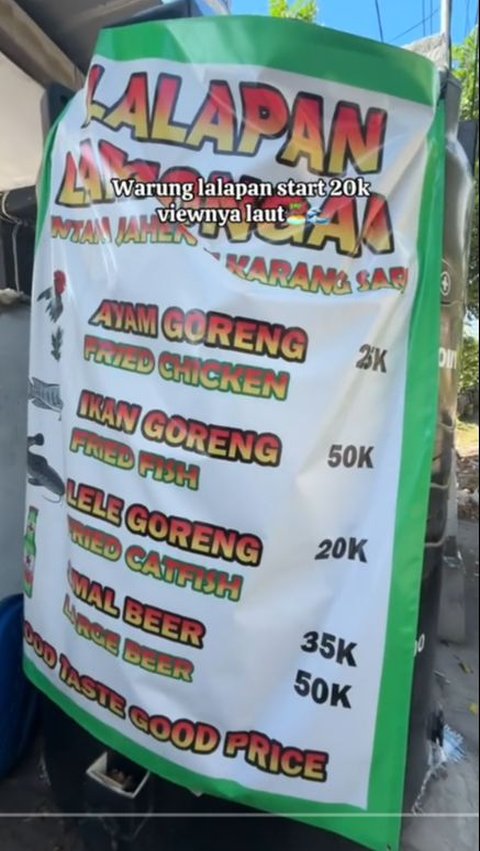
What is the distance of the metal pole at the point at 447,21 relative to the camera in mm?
1643

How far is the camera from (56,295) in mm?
1660

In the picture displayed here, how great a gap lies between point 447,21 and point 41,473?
1765mm

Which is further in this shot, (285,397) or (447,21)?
(447,21)

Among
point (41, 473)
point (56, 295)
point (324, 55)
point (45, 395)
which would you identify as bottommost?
point (41, 473)

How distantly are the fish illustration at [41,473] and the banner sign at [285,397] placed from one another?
375 millimetres

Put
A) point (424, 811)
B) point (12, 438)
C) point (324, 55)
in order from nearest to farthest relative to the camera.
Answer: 1. point (324, 55)
2. point (424, 811)
3. point (12, 438)

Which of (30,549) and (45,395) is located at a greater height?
(45,395)

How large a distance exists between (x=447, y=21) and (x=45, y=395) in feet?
5.19

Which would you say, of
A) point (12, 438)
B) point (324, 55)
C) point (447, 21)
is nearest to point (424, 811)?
point (12, 438)

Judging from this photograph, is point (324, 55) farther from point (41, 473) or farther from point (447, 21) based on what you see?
point (41, 473)

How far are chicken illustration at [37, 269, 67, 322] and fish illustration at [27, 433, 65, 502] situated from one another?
1.24 ft

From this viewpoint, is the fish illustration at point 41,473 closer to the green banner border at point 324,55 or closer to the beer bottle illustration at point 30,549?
the beer bottle illustration at point 30,549

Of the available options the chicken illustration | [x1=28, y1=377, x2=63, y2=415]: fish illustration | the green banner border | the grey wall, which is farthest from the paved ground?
the green banner border

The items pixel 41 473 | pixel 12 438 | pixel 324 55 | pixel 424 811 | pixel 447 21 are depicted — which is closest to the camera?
pixel 324 55
